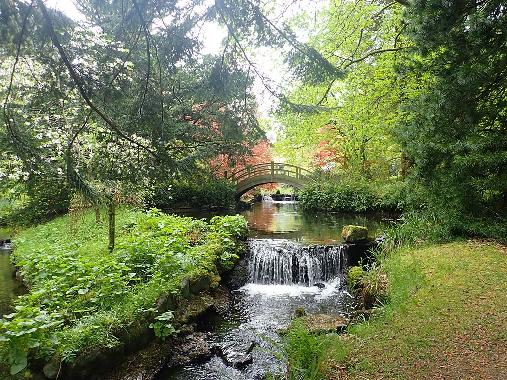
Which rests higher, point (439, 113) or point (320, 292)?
point (439, 113)

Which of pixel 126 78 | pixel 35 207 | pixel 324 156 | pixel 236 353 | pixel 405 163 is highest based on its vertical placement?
pixel 324 156

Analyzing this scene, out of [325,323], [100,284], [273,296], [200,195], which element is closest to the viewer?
[100,284]

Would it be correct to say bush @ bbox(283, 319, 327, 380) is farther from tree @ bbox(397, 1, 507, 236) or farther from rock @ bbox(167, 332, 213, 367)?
tree @ bbox(397, 1, 507, 236)

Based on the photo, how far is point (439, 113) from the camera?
683 cm

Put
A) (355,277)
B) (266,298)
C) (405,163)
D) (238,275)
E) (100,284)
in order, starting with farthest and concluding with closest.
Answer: (405,163)
(238,275)
(266,298)
(355,277)
(100,284)

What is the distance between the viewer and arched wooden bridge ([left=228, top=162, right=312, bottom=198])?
22.6m

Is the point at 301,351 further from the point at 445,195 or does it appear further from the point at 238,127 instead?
the point at 445,195

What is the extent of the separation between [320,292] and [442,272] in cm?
343

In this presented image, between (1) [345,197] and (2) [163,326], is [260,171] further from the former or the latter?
(2) [163,326]

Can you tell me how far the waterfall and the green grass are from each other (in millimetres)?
3627

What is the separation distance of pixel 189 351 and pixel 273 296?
11.4 ft

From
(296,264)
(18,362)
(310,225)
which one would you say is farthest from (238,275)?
(310,225)

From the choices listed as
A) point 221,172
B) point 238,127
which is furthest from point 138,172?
point 221,172

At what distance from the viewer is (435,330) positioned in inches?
179
